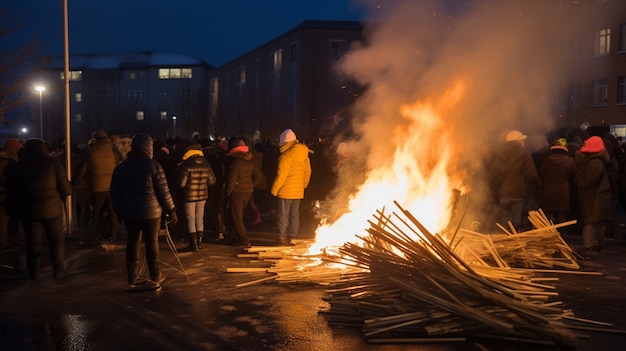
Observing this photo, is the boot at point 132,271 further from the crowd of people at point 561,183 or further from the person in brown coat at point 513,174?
the person in brown coat at point 513,174

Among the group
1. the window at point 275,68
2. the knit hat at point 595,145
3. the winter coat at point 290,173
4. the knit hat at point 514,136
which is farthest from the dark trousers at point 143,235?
the window at point 275,68

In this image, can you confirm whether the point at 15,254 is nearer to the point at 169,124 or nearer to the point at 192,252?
the point at 192,252

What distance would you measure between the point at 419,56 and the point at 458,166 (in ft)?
6.80

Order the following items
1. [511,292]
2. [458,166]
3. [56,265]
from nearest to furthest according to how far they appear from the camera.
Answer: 1. [511,292]
2. [56,265]
3. [458,166]

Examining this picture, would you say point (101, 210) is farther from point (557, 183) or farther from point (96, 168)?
point (557, 183)

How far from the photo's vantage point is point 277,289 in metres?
7.91

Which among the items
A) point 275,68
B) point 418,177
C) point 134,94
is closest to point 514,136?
point 418,177

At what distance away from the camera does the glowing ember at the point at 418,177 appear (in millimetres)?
9680

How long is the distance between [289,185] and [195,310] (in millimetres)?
4543

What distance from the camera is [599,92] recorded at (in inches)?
1583

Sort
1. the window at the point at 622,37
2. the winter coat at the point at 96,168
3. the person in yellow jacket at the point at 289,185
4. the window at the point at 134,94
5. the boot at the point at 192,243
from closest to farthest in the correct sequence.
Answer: the boot at the point at 192,243 → the person in yellow jacket at the point at 289,185 → the winter coat at the point at 96,168 → the window at the point at 622,37 → the window at the point at 134,94

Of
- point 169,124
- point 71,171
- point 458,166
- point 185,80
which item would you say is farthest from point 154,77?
point 458,166

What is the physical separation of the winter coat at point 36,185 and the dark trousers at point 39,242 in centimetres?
9

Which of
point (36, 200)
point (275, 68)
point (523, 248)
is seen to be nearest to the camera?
point (36, 200)
